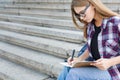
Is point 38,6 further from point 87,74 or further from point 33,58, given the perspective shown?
point 87,74

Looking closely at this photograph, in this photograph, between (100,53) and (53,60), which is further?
(53,60)

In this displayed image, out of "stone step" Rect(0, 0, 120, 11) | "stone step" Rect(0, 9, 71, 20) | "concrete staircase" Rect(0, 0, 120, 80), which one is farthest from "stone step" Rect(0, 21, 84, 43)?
"stone step" Rect(0, 0, 120, 11)

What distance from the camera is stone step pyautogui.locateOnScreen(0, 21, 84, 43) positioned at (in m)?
3.06

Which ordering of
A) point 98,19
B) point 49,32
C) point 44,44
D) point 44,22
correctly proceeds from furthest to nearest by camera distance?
point 44,22 → point 49,32 → point 44,44 → point 98,19

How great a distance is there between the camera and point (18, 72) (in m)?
2.95

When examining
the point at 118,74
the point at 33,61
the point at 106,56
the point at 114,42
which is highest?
the point at 114,42

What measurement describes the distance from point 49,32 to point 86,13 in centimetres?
191

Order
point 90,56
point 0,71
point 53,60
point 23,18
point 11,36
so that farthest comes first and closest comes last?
1. point 23,18
2. point 11,36
3. point 0,71
4. point 53,60
5. point 90,56

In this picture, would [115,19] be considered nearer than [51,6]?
Yes

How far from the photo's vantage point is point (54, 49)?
3.01 metres

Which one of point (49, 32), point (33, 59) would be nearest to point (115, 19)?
point (33, 59)

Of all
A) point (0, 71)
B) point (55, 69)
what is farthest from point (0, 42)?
point (55, 69)

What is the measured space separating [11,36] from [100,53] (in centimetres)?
250

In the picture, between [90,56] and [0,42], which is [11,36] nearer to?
[0,42]
